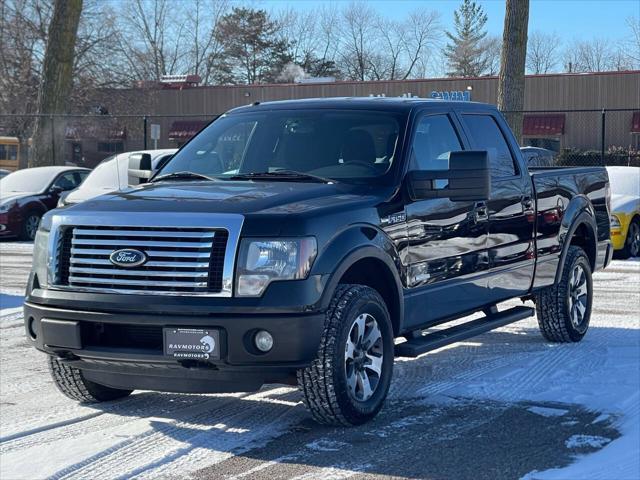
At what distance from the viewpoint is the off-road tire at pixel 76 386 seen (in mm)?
6145

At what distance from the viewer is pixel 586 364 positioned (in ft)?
24.8

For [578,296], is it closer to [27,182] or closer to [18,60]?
[27,182]

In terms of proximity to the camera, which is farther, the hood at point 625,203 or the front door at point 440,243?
the hood at point 625,203

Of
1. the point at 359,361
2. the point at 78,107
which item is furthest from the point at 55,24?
the point at 359,361

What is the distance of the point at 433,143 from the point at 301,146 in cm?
94

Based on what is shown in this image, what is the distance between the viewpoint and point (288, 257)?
5.27 meters

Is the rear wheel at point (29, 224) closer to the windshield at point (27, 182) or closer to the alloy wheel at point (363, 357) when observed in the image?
the windshield at point (27, 182)

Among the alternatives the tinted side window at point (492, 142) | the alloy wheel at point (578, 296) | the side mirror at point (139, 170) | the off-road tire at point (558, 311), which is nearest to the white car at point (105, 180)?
the side mirror at point (139, 170)

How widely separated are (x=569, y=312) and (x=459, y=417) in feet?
9.13

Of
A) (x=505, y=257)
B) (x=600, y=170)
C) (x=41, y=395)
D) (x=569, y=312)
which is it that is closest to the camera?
(x=41, y=395)

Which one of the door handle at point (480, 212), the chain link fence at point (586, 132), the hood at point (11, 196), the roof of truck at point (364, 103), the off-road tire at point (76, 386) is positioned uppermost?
the chain link fence at point (586, 132)

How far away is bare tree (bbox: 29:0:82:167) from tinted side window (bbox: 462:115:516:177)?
19408 millimetres

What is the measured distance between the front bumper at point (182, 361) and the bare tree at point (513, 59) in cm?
1410

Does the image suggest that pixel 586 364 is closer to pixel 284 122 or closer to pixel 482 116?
pixel 482 116
